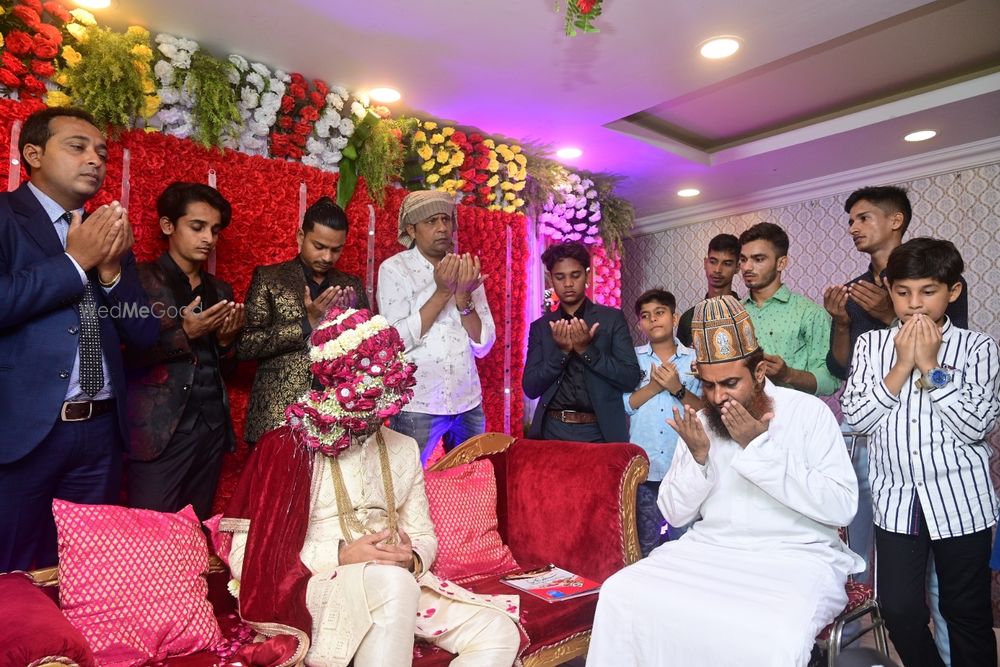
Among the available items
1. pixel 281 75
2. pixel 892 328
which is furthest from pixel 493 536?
pixel 281 75

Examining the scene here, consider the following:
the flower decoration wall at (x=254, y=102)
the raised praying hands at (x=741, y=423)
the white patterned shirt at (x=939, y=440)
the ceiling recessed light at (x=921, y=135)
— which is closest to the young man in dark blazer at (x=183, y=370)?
the flower decoration wall at (x=254, y=102)

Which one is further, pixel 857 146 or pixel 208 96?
pixel 857 146

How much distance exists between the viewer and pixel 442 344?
3.78 metres

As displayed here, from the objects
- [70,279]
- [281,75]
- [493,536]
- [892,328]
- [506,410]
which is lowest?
[493,536]

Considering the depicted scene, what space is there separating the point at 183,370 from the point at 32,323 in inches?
28.9

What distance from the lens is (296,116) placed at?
4188mm

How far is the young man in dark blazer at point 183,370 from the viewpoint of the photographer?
2990 millimetres

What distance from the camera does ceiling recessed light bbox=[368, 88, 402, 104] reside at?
14.1ft

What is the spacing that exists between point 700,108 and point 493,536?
3688 mm

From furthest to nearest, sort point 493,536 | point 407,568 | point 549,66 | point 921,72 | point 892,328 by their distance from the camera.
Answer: point 921,72
point 549,66
point 493,536
point 892,328
point 407,568

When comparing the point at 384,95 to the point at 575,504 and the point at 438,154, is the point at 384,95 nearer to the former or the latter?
the point at 438,154

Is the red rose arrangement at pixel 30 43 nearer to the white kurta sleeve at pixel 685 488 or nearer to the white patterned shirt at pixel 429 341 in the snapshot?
the white patterned shirt at pixel 429 341

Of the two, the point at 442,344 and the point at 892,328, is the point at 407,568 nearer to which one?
the point at 442,344

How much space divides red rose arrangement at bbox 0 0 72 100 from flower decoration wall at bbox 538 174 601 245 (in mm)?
3589
